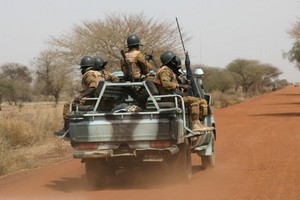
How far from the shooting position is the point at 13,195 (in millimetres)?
8734

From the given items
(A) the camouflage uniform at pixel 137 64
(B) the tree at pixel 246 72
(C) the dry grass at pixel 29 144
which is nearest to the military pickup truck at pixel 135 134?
(A) the camouflage uniform at pixel 137 64

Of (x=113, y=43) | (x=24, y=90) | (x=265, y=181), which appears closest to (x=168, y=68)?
(x=265, y=181)

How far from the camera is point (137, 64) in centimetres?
995

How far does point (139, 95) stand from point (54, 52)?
21.3 metres

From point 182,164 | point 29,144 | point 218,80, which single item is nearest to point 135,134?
point 182,164

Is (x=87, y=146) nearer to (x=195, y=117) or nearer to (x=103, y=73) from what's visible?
(x=195, y=117)

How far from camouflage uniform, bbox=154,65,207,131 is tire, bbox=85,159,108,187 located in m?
1.59

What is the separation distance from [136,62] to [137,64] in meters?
0.05

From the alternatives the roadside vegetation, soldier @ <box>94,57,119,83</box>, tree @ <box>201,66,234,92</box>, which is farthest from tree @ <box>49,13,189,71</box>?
tree @ <box>201,66,234,92</box>

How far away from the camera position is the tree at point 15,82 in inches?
2392

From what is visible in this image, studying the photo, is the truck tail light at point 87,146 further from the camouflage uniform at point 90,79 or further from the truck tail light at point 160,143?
the camouflage uniform at point 90,79

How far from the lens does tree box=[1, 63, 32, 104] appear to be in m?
60.8

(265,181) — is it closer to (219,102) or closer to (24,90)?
(219,102)

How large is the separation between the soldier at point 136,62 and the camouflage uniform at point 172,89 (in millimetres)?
601
